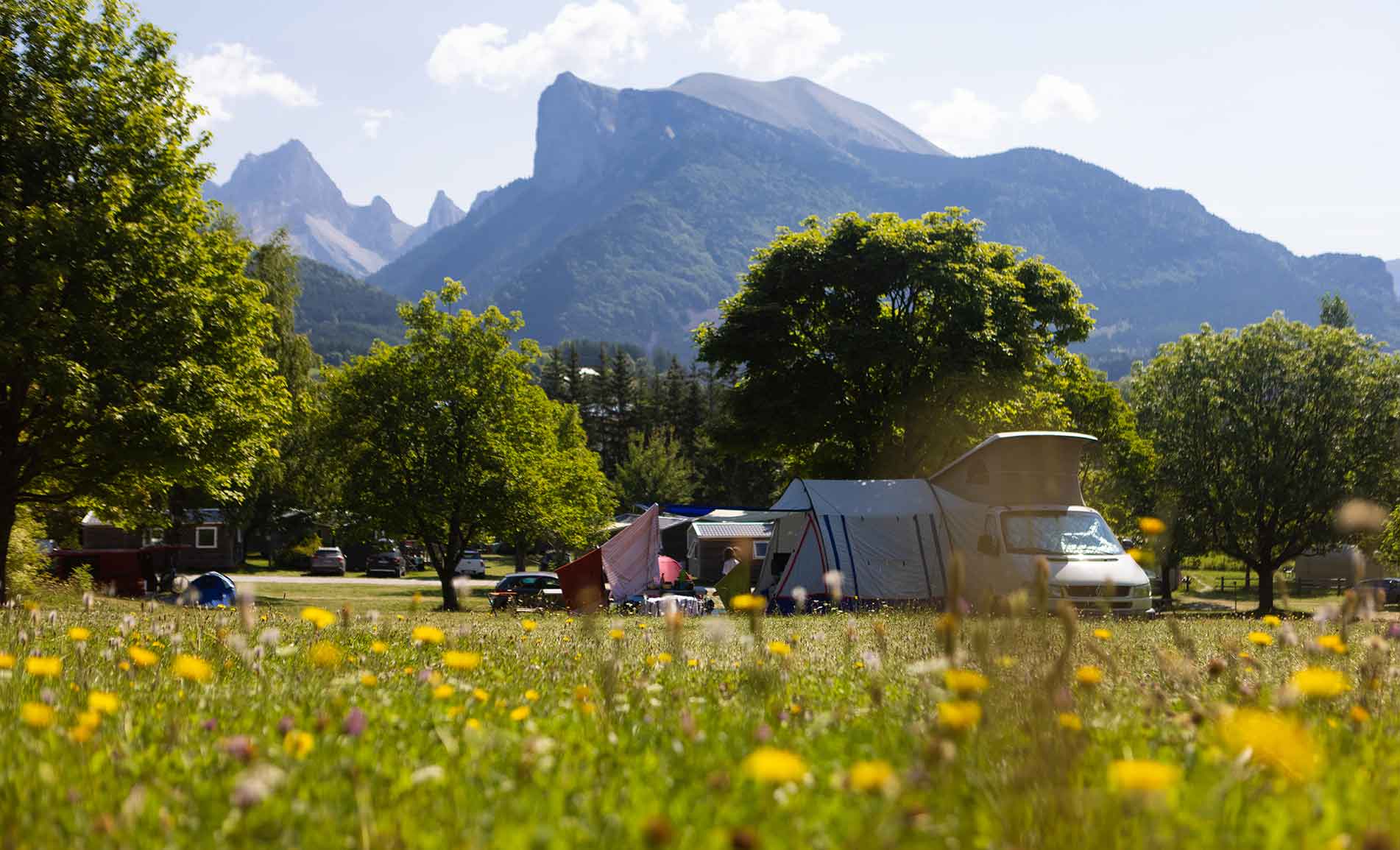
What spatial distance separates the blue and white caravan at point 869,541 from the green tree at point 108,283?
1180 cm

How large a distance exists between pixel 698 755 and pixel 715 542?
2085 inches

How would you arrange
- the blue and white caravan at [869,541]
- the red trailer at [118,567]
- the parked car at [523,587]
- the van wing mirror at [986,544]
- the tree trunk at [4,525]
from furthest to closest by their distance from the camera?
1. the parked car at [523,587]
2. the red trailer at [118,567]
3. the blue and white caravan at [869,541]
4. the van wing mirror at [986,544]
5. the tree trunk at [4,525]

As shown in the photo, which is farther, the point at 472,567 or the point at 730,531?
the point at 472,567

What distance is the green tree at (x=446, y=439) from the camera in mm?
33500

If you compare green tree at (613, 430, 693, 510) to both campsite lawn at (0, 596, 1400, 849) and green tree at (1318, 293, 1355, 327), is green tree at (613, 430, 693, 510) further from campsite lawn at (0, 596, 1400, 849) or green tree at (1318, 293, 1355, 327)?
campsite lawn at (0, 596, 1400, 849)

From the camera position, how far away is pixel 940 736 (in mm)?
2729

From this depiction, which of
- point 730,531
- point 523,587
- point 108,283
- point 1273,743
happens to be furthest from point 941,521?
point 730,531

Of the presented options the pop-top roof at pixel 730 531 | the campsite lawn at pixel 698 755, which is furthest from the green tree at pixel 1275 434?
the campsite lawn at pixel 698 755

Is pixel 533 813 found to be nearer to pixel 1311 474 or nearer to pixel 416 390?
pixel 416 390

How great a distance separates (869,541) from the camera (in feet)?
74.7

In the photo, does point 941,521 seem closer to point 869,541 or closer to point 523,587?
point 869,541

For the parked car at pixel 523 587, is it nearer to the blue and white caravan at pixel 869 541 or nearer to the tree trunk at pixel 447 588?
the tree trunk at pixel 447 588

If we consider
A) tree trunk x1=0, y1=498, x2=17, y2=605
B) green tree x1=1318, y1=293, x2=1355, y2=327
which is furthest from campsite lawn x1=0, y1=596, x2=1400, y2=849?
green tree x1=1318, y1=293, x2=1355, y2=327

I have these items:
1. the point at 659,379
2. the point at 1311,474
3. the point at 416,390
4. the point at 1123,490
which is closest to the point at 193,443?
the point at 416,390
